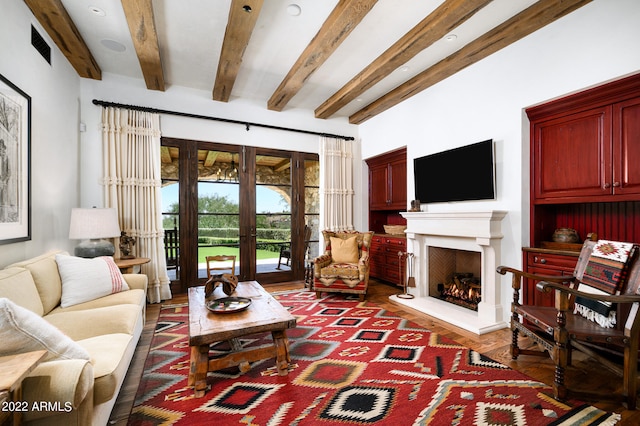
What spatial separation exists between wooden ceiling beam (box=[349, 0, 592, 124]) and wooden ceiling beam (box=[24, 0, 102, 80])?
148 inches

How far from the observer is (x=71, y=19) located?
108 inches

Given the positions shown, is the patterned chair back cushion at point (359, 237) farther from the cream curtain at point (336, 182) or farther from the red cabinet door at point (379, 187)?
the red cabinet door at point (379, 187)

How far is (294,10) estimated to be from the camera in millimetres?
2582

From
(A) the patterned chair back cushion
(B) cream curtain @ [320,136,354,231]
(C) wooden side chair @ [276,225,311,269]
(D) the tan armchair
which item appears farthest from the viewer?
(B) cream curtain @ [320,136,354,231]

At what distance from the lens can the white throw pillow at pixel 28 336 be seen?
1.11 m

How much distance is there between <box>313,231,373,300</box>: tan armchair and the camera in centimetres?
389

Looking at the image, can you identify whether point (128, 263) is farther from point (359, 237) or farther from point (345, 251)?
point (359, 237)

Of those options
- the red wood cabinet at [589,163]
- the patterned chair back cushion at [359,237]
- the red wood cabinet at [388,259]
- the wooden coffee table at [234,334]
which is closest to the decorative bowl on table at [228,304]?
the wooden coffee table at [234,334]

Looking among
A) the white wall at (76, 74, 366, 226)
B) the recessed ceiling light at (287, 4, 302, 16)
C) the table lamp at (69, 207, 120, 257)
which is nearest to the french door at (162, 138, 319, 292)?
the white wall at (76, 74, 366, 226)

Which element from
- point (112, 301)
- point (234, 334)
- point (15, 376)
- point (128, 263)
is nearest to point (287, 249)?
point (128, 263)

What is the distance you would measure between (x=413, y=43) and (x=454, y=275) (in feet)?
9.54

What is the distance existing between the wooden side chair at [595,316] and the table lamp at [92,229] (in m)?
3.96

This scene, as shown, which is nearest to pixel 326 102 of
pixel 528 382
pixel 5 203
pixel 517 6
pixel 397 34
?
pixel 397 34

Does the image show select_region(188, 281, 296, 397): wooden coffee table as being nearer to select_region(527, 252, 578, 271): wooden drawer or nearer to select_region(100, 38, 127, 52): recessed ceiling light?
select_region(527, 252, 578, 271): wooden drawer
